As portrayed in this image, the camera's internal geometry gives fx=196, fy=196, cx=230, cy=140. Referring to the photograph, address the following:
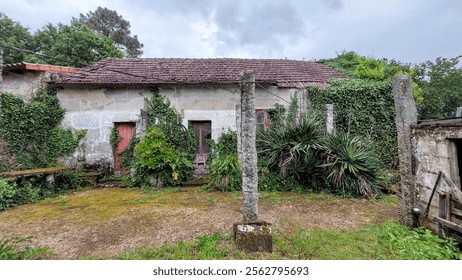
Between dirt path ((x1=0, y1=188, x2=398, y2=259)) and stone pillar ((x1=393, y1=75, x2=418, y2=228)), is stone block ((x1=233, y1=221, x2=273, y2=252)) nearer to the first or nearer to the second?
dirt path ((x1=0, y1=188, x2=398, y2=259))

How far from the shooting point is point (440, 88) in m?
13.7

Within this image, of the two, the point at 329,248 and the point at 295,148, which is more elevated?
the point at 295,148

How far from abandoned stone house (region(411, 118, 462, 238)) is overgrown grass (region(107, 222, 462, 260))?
44 cm

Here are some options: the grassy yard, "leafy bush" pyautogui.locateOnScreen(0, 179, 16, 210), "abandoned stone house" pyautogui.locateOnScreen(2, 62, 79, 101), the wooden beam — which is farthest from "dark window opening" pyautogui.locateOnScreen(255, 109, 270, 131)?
"abandoned stone house" pyautogui.locateOnScreen(2, 62, 79, 101)

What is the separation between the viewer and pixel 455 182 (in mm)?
3439

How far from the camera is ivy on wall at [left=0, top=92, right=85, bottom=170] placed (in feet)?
23.5

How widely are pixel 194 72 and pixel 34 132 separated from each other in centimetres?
679

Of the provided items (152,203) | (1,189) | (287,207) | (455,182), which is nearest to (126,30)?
(1,189)

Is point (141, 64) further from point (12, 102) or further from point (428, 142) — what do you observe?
point (428, 142)

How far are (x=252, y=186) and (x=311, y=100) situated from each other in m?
6.87

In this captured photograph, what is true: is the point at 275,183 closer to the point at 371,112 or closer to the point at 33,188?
the point at 371,112

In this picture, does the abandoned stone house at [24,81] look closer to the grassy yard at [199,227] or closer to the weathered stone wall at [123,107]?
the weathered stone wall at [123,107]

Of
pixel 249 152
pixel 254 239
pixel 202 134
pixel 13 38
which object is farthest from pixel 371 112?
pixel 13 38

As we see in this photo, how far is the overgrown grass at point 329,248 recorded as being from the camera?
3.13 m
